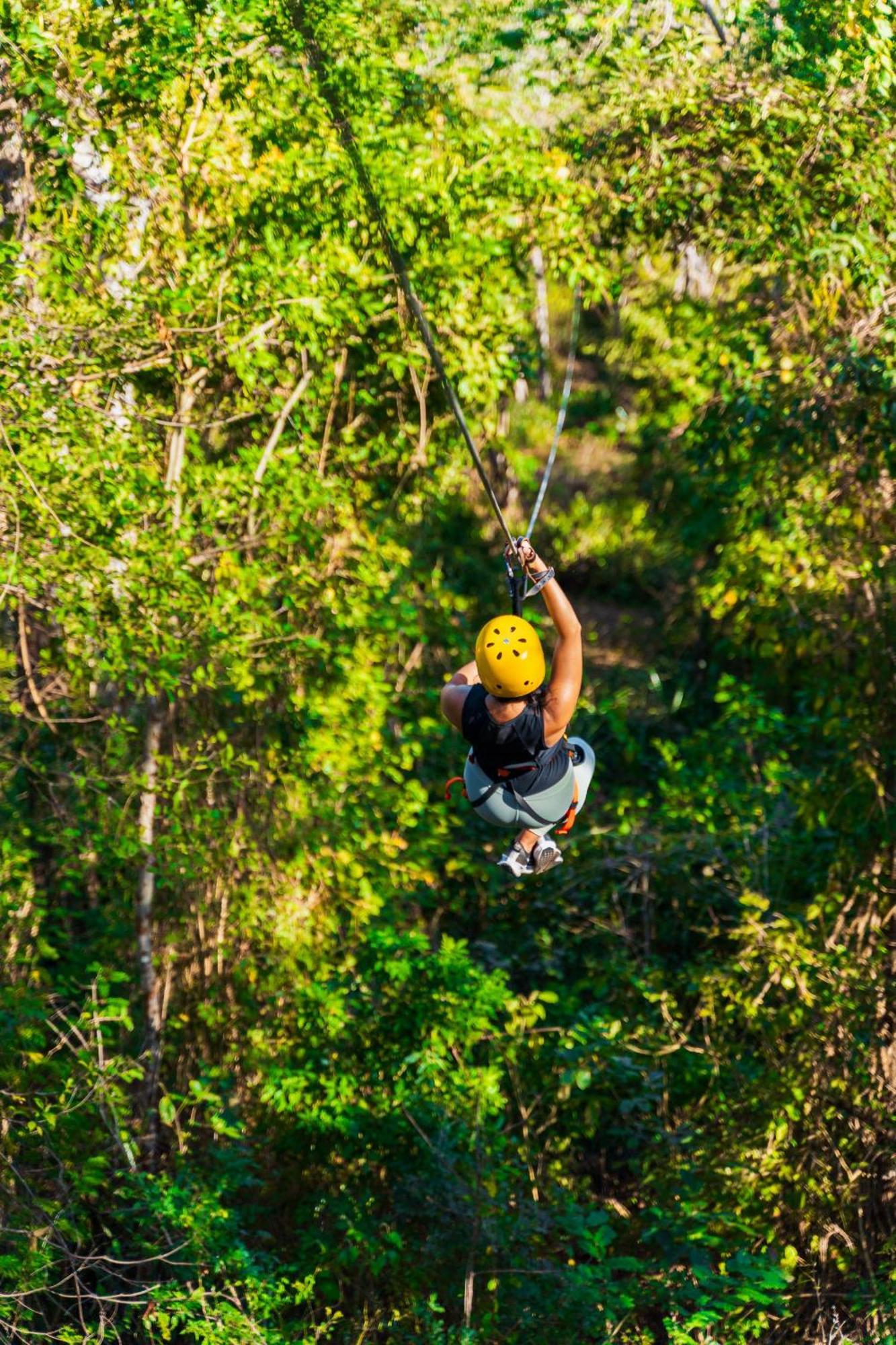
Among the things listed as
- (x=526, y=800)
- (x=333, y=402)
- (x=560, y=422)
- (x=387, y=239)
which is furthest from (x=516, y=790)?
(x=333, y=402)

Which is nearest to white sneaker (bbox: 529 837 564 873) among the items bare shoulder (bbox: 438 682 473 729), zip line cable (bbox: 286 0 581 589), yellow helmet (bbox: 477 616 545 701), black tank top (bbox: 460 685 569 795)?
black tank top (bbox: 460 685 569 795)

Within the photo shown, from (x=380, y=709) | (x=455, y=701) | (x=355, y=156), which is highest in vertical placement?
(x=355, y=156)

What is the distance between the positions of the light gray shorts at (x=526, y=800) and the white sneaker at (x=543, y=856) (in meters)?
0.05

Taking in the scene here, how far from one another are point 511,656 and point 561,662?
234mm

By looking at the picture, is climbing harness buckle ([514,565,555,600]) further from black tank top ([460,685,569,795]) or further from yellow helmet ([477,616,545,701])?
black tank top ([460,685,569,795])

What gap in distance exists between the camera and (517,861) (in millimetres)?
4566

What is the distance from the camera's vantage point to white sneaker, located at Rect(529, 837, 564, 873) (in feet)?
15.0

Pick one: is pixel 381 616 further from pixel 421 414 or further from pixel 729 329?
pixel 729 329

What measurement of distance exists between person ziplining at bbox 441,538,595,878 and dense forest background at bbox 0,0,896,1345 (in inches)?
76.3

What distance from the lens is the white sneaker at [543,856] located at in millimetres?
4559

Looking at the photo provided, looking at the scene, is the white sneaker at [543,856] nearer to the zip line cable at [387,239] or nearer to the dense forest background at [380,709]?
the zip line cable at [387,239]

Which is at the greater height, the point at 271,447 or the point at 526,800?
the point at 526,800

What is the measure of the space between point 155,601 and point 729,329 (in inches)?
155

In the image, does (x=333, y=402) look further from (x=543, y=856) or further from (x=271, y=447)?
(x=543, y=856)
